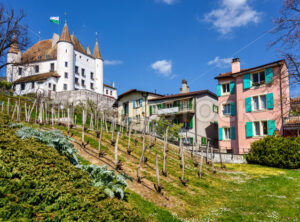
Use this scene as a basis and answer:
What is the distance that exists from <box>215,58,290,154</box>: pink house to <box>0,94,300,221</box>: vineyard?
1534 cm

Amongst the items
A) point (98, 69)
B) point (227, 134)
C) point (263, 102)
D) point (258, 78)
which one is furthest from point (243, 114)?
point (98, 69)

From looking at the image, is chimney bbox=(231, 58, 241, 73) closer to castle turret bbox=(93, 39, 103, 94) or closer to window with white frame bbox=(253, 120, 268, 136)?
window with white frame bbox=(253, 120, 268, 136)

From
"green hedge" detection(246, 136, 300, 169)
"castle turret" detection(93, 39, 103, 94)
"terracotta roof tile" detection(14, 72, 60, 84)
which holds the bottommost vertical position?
"green hedge" detection(246, 136, 300, 169)

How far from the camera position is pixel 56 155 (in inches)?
305

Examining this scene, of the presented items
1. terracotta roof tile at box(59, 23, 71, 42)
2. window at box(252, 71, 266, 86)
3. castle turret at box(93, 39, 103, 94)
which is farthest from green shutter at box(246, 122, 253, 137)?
terracotta roof tile at box(59, 23, 71, 42)

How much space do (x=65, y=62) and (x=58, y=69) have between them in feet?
7.31

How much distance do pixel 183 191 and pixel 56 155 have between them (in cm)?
552

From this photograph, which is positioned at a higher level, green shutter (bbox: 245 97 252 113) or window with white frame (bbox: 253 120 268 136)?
green shutter (bbox: 245 97 252 113)

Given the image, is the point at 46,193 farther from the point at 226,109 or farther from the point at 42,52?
the point at 42,52

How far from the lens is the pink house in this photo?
1136 inches

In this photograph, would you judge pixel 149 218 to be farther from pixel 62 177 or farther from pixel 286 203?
pixel 286 203

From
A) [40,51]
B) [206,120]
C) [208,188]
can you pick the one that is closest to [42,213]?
[208,188]

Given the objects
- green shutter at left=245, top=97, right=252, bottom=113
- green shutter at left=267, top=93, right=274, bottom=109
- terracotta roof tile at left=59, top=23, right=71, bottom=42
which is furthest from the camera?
terracotta roof tile at left=59, top=23, right=71, bottom=42

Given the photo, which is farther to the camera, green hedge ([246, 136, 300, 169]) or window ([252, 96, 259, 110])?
window ([252, 96, 259, 110])
